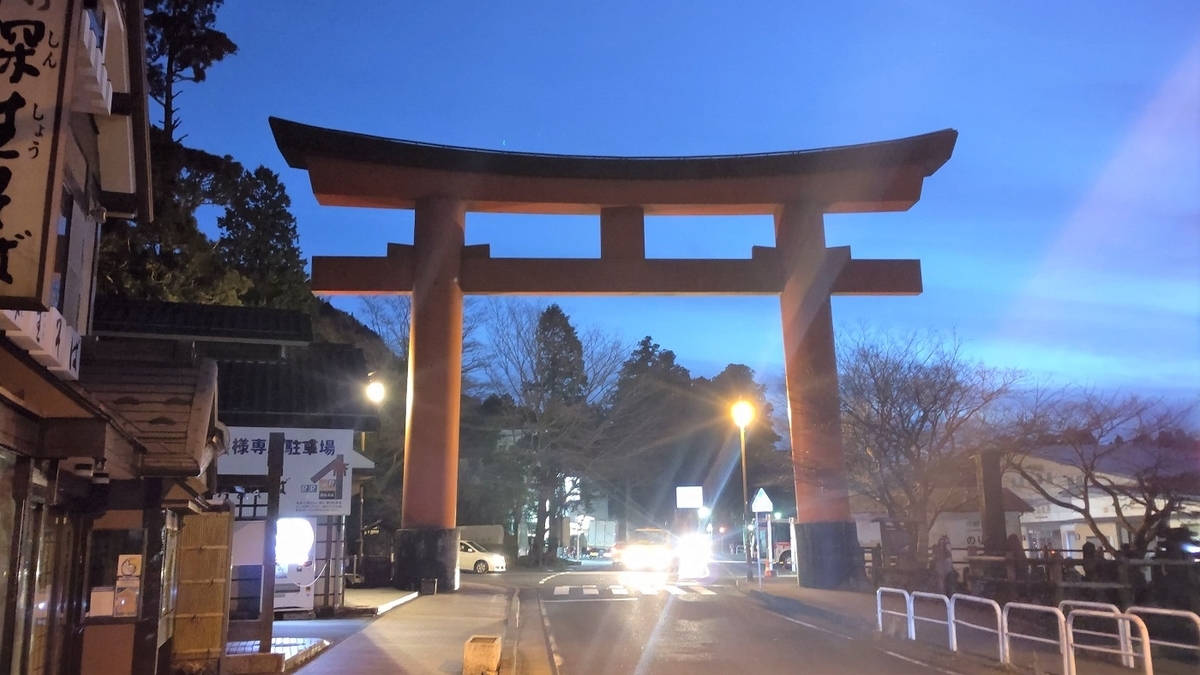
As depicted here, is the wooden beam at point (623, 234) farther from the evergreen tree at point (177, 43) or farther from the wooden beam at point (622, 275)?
the evergreen tree at point (177, 43)

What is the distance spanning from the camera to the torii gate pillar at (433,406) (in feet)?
77.8

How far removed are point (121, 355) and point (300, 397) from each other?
8.55 metres

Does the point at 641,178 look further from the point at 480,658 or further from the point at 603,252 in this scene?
the point at 480,658

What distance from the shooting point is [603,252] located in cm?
2523

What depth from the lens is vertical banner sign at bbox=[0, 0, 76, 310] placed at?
544cm

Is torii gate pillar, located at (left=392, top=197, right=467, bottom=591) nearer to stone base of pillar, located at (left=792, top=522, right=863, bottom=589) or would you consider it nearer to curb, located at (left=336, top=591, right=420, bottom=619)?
curb, located at (left=336, top=591, right=420, bottom=619)

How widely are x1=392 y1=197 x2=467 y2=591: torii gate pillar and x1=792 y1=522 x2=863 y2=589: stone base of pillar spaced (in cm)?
950

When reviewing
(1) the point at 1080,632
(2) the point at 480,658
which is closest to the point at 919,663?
(1) the point at 1080,632

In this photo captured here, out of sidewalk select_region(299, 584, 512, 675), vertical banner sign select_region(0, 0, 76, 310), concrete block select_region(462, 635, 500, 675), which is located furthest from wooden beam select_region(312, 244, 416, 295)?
vertical banner sign select_region(0, 0, 76, 310)

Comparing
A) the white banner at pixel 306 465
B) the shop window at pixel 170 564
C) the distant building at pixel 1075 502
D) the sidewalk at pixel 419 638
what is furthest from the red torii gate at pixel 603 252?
the shop window at pixel 170 564

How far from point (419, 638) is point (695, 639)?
4437 mm

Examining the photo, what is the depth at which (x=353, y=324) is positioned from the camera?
4688cm

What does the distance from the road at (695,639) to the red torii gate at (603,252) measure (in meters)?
5.01

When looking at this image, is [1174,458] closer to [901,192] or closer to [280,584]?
[901,192]
